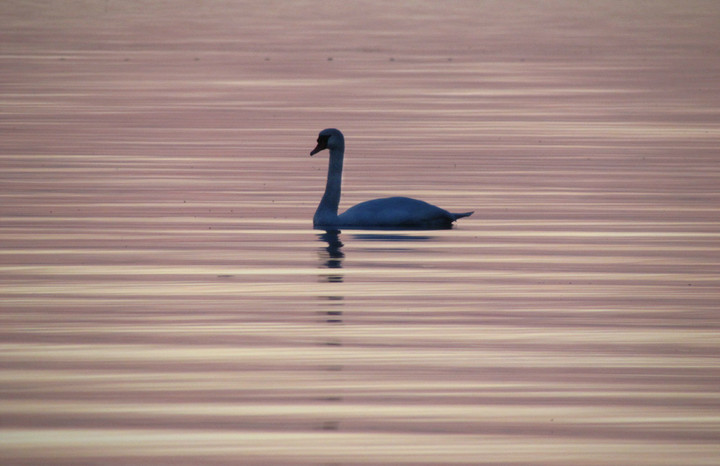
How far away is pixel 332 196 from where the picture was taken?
15742mm

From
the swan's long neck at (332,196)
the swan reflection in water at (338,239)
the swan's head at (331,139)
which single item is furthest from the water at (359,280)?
the swan's head at (331,139)

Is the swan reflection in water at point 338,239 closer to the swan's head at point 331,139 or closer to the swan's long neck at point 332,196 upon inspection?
the swan's long neck at point 332,196

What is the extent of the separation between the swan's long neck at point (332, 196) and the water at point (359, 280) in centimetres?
30

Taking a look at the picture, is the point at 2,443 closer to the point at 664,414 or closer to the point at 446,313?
the point at 664,414

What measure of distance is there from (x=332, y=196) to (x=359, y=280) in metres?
3.63

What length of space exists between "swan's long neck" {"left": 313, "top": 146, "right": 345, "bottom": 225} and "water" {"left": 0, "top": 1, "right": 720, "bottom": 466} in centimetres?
30

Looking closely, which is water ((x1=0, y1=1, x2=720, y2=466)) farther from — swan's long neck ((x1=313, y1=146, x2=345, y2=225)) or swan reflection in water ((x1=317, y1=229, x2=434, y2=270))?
swan's long neck ((x1=313, y1=146, x2=345, y2=225))

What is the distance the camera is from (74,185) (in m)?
17.7

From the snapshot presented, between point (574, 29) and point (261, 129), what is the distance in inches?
1323

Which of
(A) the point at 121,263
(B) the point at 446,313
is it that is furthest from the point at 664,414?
(A) the point at 121,263

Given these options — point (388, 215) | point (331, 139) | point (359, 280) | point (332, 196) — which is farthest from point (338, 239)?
point (359, 280)

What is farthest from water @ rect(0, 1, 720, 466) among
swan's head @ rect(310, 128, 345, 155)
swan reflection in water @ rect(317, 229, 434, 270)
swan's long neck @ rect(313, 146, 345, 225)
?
swan's head @ rect(310, 128, 345, 155)

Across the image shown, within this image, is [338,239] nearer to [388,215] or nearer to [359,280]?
[388,215]

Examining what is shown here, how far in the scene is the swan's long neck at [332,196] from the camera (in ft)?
50.3
